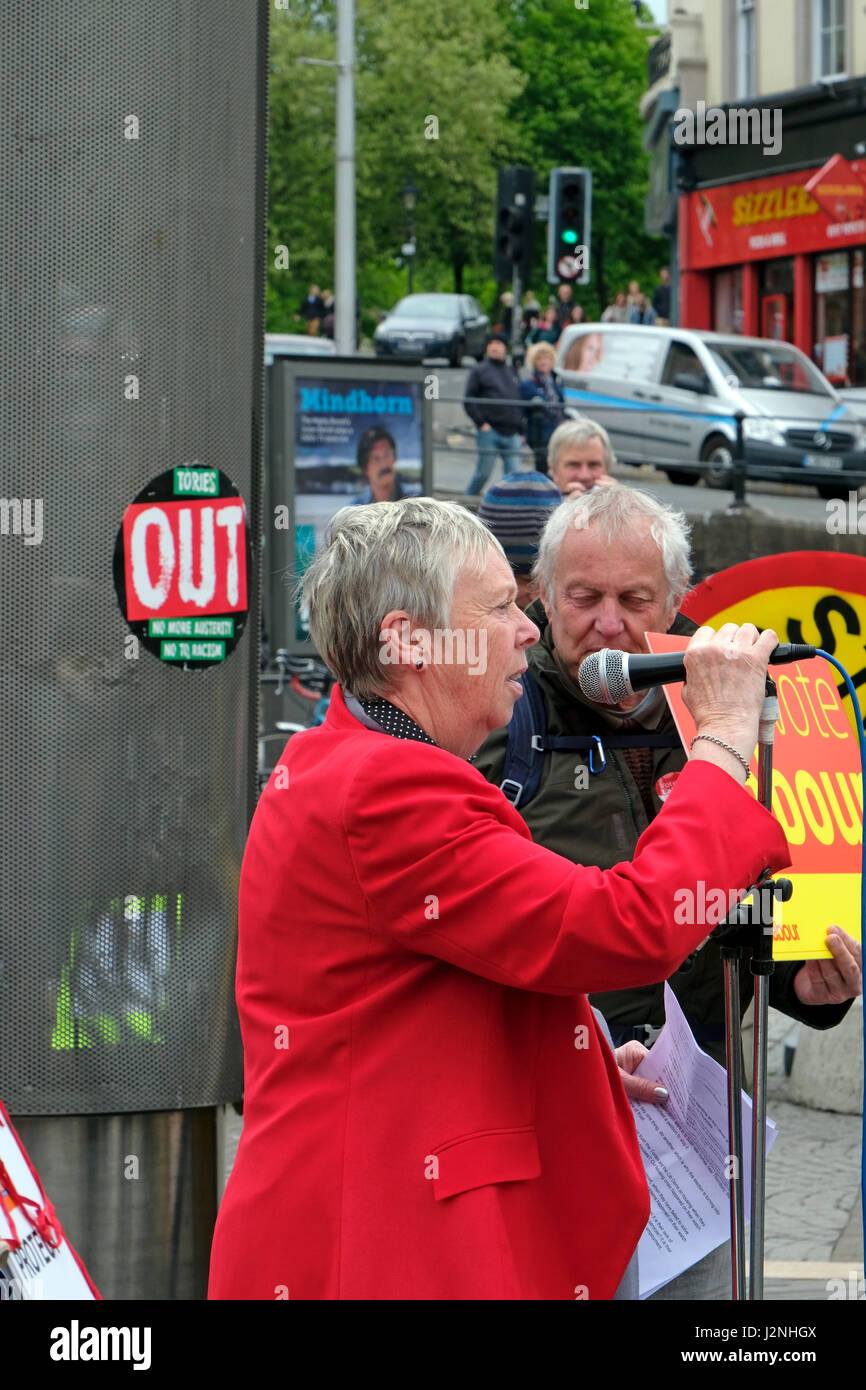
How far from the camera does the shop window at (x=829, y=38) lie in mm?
30891

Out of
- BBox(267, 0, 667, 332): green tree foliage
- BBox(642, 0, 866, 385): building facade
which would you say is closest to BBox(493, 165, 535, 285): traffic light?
BBox(642, 0, 866, 385): building facade

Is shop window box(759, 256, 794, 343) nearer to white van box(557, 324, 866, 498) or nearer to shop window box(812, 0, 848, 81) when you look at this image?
shop window box(812, 0, 848, 81)

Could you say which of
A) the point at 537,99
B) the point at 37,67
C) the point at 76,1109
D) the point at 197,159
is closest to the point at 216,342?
the point at 197,159

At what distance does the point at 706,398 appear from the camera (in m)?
23.0

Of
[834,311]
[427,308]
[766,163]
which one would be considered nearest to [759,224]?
[766,163]

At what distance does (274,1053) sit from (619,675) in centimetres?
65

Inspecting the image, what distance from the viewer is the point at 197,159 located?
3984 mm

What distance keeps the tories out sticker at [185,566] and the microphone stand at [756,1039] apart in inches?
67.6

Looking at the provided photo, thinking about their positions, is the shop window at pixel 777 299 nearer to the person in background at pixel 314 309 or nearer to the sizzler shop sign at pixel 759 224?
the sizzler shop sign at pixel 759 224

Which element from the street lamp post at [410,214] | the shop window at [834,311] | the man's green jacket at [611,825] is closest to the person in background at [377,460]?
the man's green jacket at [611,825]

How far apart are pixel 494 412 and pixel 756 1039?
15.3 meters

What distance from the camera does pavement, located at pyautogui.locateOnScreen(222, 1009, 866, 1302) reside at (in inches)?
205

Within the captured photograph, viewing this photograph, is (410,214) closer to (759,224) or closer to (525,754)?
(759,224)
